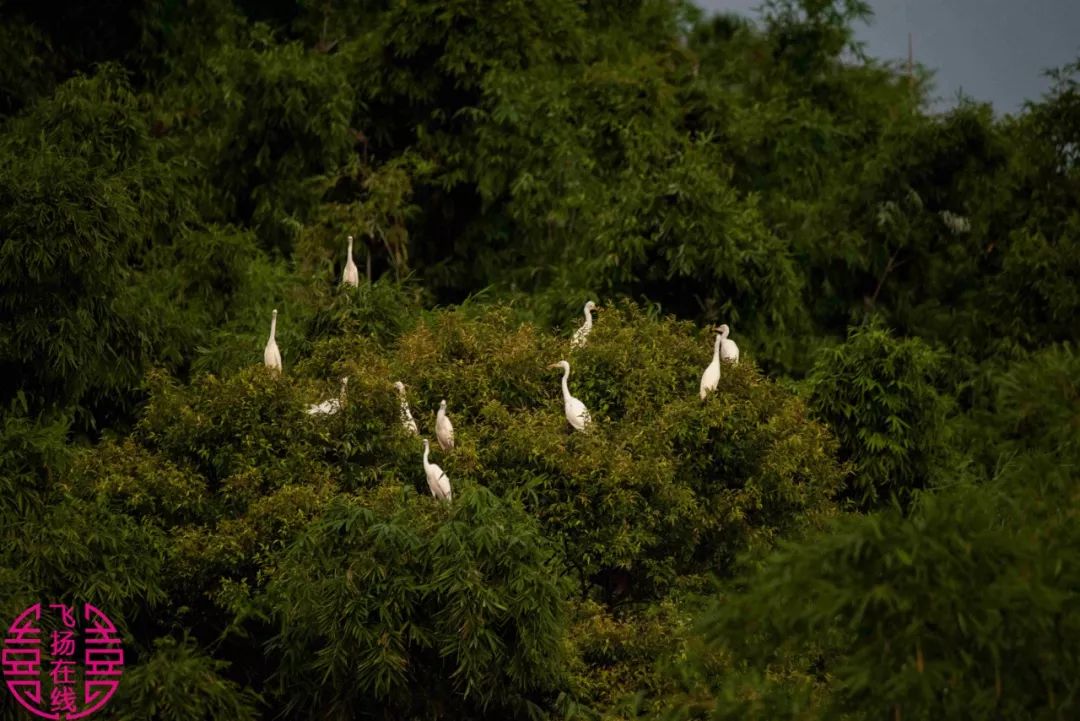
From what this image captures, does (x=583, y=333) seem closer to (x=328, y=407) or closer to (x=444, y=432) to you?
(x=444, y=432)

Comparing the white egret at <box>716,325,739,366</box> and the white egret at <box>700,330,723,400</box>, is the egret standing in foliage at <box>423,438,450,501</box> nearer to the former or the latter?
the white egret at <box>700,330,723,400</box>

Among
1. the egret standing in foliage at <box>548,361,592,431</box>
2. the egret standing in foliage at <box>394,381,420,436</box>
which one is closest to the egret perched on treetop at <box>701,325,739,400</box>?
the egret standing in foliage at <box>548,361,592,431</box>

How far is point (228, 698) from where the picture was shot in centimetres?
837

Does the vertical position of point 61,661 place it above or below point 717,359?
below

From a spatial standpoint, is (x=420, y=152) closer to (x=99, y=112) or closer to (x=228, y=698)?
(x=99, y=112)

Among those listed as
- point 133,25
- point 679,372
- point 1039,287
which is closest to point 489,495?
point 679,372

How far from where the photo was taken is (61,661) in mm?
8203

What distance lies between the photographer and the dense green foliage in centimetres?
714

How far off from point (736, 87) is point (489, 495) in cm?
1136

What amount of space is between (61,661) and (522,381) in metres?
2.93

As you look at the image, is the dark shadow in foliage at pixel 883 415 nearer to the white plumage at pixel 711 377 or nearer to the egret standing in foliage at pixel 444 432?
the white plumage at pixel 711 377

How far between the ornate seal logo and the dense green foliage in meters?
0.11

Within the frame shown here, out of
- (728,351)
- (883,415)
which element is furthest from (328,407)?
(883,415)

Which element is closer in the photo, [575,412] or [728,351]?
[575,412]
